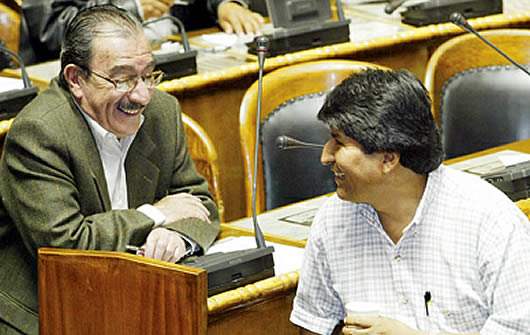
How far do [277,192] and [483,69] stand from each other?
2.66ft

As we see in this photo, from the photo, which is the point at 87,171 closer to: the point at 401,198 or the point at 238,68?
the point at 401,198

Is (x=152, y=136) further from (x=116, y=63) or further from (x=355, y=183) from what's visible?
(x=355, y=183)

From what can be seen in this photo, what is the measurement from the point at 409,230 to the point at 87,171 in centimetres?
83

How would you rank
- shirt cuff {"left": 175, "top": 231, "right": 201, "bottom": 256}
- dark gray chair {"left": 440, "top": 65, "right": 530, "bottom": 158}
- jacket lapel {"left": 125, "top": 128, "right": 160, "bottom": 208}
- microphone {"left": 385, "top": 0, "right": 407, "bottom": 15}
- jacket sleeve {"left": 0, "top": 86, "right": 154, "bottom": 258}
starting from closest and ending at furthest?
jacket sleeve {"left": 0, "top": 86, "right": 154, "bottom": 258} < shirt cuff {"left": 175, "top": 231, "right": 201, "bottom": 256} < jacket lapel {"left": 125, "top": 128, "right": 160, "bottom": 208} < dark gray chair {"left": 440, "top": 65, "right": 530, "bottom": 158} < microphone {"left": 385, "top": 0, "right": 407, "bottom": 15}

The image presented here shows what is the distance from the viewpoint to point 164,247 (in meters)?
2.07

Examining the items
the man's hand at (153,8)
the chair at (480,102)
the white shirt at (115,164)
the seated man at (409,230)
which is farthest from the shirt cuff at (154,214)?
the man's hand at (153,8)

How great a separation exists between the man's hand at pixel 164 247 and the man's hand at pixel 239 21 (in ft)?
5.40

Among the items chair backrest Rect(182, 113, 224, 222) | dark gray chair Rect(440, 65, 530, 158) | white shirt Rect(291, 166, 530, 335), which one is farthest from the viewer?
dark gray chair Rect(440, 65, 530, 158)

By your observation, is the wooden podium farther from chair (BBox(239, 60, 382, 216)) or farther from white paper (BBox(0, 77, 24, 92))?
white paper (BBox(0, 77, 24, 92))

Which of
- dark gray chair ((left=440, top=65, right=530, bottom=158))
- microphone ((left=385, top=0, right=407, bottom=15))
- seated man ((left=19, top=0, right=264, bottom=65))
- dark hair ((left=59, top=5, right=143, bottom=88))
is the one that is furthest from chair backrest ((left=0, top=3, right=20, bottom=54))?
dark gray chair ((left=440, top=65, right=530, bottom=158))

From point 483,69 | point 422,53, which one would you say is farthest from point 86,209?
point 422,53

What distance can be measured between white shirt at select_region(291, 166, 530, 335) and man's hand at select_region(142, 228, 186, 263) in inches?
16.2

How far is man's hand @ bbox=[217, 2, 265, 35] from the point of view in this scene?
3652 millimetres

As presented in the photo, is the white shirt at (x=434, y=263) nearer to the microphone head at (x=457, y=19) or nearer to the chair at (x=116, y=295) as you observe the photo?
the chair at (x=116, y=295)
